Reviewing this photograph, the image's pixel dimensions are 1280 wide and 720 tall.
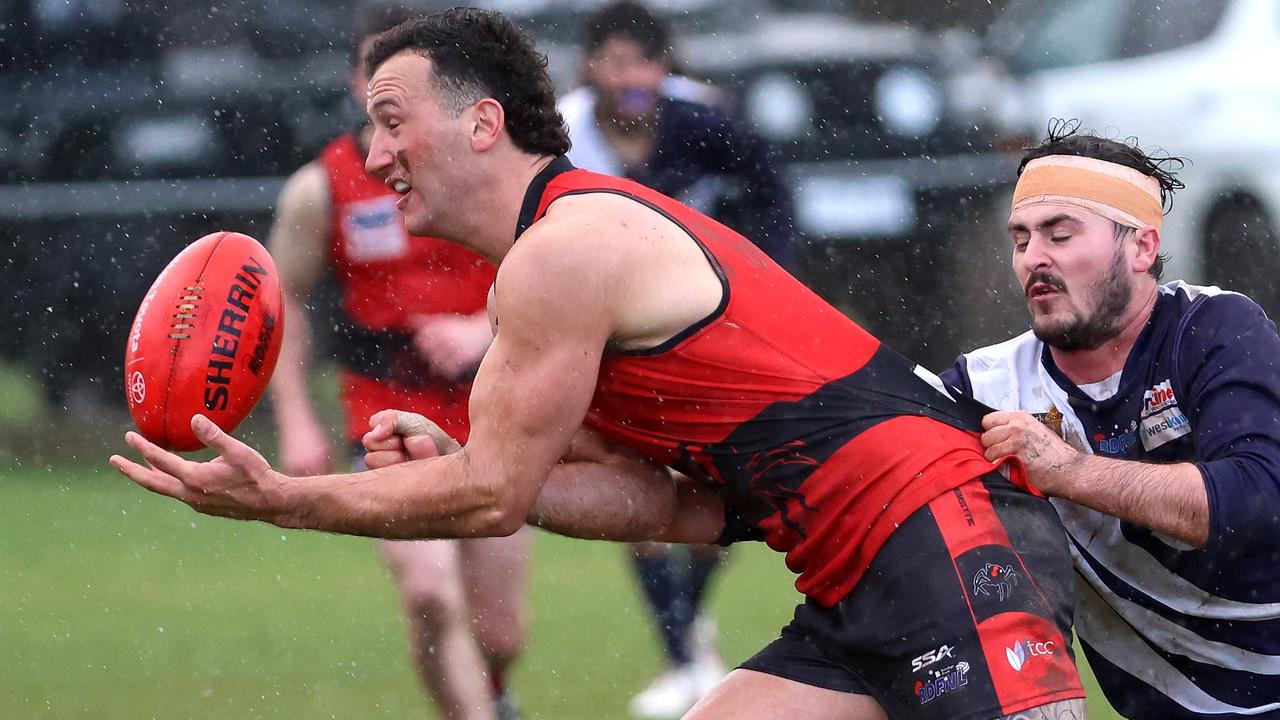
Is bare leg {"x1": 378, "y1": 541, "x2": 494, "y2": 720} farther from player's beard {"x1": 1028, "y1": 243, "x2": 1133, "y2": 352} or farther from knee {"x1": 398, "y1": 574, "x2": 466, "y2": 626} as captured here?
player's beard {"x1": 1028, "y1": 243, "x2": 1133, "y2": 352}

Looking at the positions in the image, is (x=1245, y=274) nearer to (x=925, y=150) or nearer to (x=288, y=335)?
(x=925, y=150)

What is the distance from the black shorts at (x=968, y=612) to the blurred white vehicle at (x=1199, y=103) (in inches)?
231

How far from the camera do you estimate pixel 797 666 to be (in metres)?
3.16

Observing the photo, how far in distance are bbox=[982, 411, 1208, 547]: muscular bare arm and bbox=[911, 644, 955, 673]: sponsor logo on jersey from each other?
1.25ft

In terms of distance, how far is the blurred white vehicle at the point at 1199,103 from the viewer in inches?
325

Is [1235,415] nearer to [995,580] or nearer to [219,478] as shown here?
[995,580]

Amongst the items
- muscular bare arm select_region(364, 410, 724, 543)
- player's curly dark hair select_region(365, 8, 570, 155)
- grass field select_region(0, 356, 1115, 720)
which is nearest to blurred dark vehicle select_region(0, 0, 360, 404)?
grass field select_region(0, 356, 1115, 720)

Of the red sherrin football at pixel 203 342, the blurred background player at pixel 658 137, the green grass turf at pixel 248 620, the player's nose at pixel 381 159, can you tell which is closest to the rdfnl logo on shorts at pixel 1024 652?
the player's nose at pixel 381 159

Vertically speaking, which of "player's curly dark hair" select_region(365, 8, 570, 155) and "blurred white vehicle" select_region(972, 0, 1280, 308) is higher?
"blurred white vehicle" select_region(972, 0, 1280, 308)

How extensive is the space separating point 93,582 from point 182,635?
44.4 inches

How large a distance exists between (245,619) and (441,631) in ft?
6.97

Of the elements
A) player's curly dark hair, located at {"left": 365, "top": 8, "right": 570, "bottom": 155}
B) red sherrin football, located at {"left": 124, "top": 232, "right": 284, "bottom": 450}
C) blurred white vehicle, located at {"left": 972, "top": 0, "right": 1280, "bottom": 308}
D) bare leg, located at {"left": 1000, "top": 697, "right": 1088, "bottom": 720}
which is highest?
blurred white vehicle, located at {"left": 972, "top": 0, "right": 1280, "bottom": 308}

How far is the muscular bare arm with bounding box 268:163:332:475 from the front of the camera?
4891mm

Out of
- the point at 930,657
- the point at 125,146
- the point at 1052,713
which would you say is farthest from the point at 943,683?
the point at 125,146
